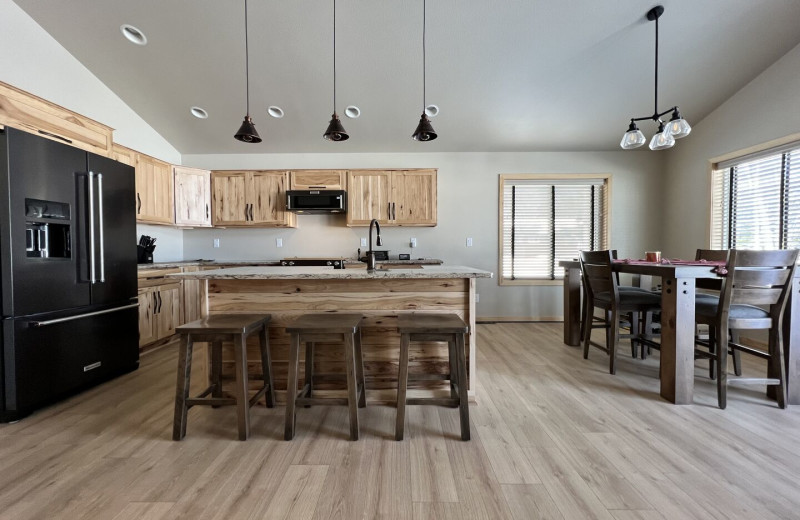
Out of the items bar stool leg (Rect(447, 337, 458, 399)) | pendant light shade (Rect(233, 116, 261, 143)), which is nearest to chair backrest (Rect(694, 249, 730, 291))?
bar stool leg (Rect(447, 337, 458, 399))

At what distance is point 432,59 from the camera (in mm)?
2914

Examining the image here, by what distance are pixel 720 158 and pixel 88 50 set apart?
6.35 meters

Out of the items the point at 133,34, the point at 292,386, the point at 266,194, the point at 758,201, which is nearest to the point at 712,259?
the point at 758,201

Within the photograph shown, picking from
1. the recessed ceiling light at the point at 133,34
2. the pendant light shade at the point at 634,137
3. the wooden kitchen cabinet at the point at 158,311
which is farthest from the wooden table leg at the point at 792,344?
the recessed ceiling light at the point at 133,34

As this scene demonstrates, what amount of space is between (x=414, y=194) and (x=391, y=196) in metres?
0.30

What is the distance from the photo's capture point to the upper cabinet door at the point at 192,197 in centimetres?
383

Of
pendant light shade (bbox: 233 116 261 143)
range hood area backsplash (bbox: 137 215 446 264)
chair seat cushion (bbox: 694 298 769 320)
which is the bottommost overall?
chair seat cushion (bbox: 694 298 769 320)

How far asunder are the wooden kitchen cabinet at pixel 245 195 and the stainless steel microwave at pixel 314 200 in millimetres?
209

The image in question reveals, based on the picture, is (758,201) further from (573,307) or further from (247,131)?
(247,131)

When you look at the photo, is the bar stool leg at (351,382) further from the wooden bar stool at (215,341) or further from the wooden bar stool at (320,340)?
the wooden bar stool at (215,341)

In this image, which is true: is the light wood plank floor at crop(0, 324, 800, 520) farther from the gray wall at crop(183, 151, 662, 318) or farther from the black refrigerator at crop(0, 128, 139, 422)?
the gray wall at crop(183, 151, 662, 318)

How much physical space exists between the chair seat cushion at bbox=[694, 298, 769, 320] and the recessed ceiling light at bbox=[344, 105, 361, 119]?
11.4 feet

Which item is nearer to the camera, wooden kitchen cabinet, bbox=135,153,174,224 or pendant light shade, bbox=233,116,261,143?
pendant light shade, bbox=233,116,261,143

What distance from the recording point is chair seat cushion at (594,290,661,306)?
8.41 feet
